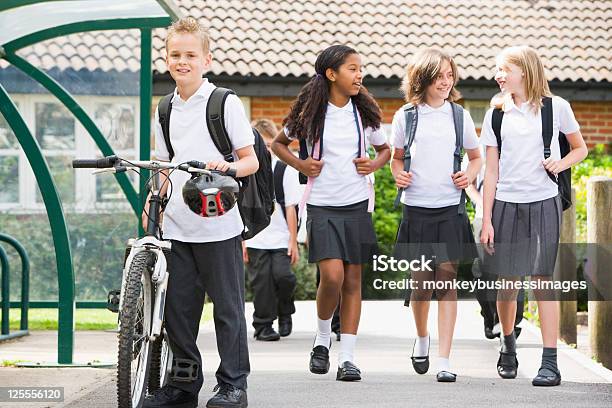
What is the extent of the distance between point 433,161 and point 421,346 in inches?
44.4

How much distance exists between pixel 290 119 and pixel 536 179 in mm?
1530

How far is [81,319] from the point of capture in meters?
12.7

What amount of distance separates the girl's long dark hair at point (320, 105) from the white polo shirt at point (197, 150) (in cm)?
138

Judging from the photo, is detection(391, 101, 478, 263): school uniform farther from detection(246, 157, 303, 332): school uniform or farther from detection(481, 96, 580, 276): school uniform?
detection(246, 157, 303, 332): school uniform

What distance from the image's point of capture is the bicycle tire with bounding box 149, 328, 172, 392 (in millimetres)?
6477

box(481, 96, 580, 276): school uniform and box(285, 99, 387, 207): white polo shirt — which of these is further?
box(285, 99, 387, 207): white polo shirt

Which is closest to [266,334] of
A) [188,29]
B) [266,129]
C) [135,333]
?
[266,129]

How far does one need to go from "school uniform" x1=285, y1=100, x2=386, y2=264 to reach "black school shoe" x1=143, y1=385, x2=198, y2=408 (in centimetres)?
147

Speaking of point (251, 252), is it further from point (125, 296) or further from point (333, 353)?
point (125, 296)

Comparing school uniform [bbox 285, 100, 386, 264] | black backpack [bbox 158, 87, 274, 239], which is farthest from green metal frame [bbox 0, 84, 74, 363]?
black backpack [bbox 158, 87, 274, 239]

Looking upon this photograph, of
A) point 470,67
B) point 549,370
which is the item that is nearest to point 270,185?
point 549,370

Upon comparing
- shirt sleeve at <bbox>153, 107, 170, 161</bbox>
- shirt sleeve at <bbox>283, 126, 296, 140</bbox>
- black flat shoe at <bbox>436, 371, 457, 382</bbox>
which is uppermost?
shirt sleeve at <bbox>283, 126, 296, 140</bbox>

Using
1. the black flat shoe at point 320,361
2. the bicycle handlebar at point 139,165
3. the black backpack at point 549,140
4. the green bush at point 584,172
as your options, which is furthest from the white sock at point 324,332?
the green bush at point 584,172

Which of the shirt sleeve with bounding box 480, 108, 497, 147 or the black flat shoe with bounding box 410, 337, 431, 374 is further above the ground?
the shirt sleeve with bounding box 480, 108, 497, 147
